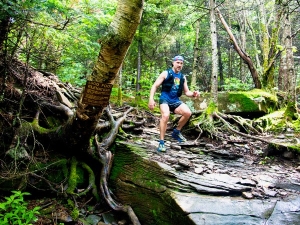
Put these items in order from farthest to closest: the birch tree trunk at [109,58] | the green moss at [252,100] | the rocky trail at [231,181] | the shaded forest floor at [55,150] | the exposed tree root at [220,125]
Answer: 1. the green moss at [252,100]
2. the exposed tree root at [220,125]
3. the shaded forest floor at [55,150]
4. the rocky trail at [231,181]
5. the birch tree trunk at [109,58]

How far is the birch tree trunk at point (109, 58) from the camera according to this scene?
11.6 feet

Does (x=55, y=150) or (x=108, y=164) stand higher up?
(x=55, y=150)

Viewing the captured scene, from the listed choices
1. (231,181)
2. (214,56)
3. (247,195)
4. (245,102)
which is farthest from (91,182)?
(245,102)

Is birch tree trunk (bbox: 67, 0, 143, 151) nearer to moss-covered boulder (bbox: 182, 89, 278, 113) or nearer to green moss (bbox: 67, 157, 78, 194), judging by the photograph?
green moss (bbox: 67, 157, 78, 194)

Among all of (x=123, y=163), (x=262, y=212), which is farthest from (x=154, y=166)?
(x=262, y=212)

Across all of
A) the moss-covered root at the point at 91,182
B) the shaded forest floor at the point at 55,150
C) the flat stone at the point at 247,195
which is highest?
the shaded forest floor at the point at 55,150

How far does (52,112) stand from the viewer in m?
6.15

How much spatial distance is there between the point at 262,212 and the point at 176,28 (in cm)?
1235

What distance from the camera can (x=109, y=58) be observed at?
3.79 metres

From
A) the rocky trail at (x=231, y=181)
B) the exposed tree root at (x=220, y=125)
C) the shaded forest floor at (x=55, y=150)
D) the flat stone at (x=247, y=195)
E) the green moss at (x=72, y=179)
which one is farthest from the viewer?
the exposed tree root at (x=220, y=125)

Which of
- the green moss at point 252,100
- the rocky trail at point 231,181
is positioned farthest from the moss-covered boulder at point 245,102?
the rocky trail at point 231,181

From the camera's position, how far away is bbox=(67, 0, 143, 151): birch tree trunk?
11.6 ft

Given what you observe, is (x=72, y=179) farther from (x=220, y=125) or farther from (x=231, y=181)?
(x=220, y=125)

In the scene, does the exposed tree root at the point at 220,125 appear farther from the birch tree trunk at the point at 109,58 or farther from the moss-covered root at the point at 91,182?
the birch tree trunk at the point at 109,58
